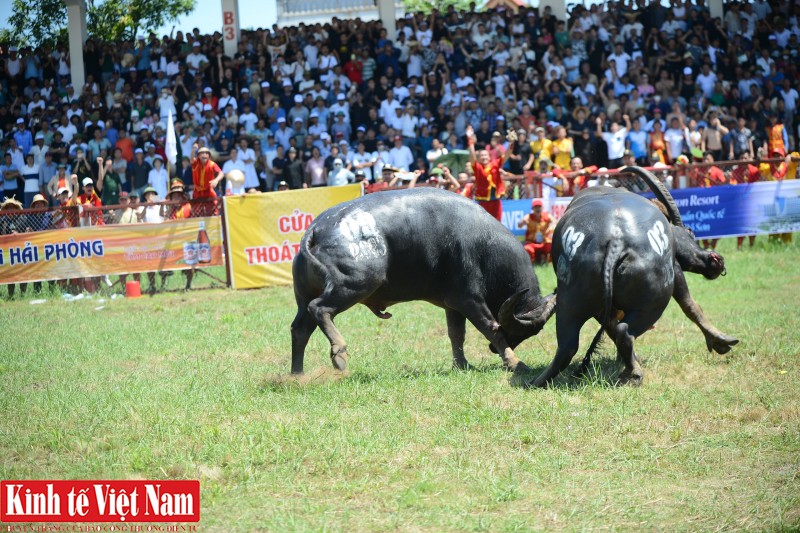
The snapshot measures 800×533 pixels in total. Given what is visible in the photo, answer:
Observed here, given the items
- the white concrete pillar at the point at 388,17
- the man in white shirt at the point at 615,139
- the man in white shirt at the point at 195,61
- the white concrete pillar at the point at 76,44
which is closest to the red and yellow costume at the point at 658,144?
the man in white shirt at the point at 615,139

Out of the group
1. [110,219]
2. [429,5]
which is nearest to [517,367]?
[110,219]

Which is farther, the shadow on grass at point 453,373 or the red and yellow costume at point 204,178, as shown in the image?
the red and yellow costume at point 204,178

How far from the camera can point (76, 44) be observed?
24047 millimetres

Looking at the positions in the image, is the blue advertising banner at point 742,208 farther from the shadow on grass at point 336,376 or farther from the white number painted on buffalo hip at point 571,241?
the white number painted on buffalo hip at point 571,241

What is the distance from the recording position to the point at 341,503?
16.5 feet

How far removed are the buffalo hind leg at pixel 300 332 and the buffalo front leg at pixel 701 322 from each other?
3244 millimetres

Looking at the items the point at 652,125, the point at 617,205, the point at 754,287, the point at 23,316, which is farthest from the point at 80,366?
the point at 652,125

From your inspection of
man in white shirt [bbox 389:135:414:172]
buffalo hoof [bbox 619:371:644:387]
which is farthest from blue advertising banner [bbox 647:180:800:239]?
buffalo hoof [bbox 619:371:644:387]

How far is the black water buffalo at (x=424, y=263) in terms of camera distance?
25.7 feet

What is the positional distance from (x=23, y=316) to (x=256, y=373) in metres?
6.14

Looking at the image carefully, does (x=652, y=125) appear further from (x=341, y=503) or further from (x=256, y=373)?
(x=341, y=503)

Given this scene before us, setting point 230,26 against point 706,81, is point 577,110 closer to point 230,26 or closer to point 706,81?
point 706,81

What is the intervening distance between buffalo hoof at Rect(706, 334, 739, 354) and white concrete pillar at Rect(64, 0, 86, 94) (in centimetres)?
1991

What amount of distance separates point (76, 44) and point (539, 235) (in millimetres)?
14691
